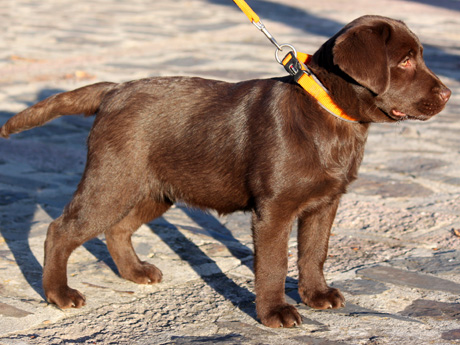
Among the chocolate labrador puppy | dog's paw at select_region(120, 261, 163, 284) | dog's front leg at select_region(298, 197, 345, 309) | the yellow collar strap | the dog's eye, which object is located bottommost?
dog's paw at select_region(120, 261, 163, 284)

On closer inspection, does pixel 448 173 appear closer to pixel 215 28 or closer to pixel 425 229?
pixel 425 229

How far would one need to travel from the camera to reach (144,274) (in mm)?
3742

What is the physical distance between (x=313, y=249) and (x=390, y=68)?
991mm

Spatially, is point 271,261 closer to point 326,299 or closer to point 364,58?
point 326,299

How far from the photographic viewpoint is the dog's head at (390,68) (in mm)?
3170

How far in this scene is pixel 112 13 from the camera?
14047mm

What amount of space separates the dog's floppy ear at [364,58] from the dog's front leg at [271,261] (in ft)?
2.36

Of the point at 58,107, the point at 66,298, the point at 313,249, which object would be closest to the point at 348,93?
the point at 313,249

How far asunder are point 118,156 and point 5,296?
883 millimetres

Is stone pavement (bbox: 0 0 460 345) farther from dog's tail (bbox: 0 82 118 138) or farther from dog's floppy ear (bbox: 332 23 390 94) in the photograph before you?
dog's floppy ear (bbox: 332 23 390 94)

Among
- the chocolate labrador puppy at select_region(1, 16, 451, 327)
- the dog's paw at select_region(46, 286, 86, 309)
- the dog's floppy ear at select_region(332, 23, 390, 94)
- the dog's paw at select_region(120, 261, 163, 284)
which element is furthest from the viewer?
the dog's paw at select_region(120, 261, 163, 284)

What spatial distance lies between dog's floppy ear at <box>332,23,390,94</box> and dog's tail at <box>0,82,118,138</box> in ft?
4.35

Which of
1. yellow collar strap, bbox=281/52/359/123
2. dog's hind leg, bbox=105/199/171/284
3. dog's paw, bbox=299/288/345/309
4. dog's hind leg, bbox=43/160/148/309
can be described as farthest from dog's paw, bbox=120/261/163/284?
yellow collar strap, bbox=281/52/359/123

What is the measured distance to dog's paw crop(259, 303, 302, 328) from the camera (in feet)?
10.6
